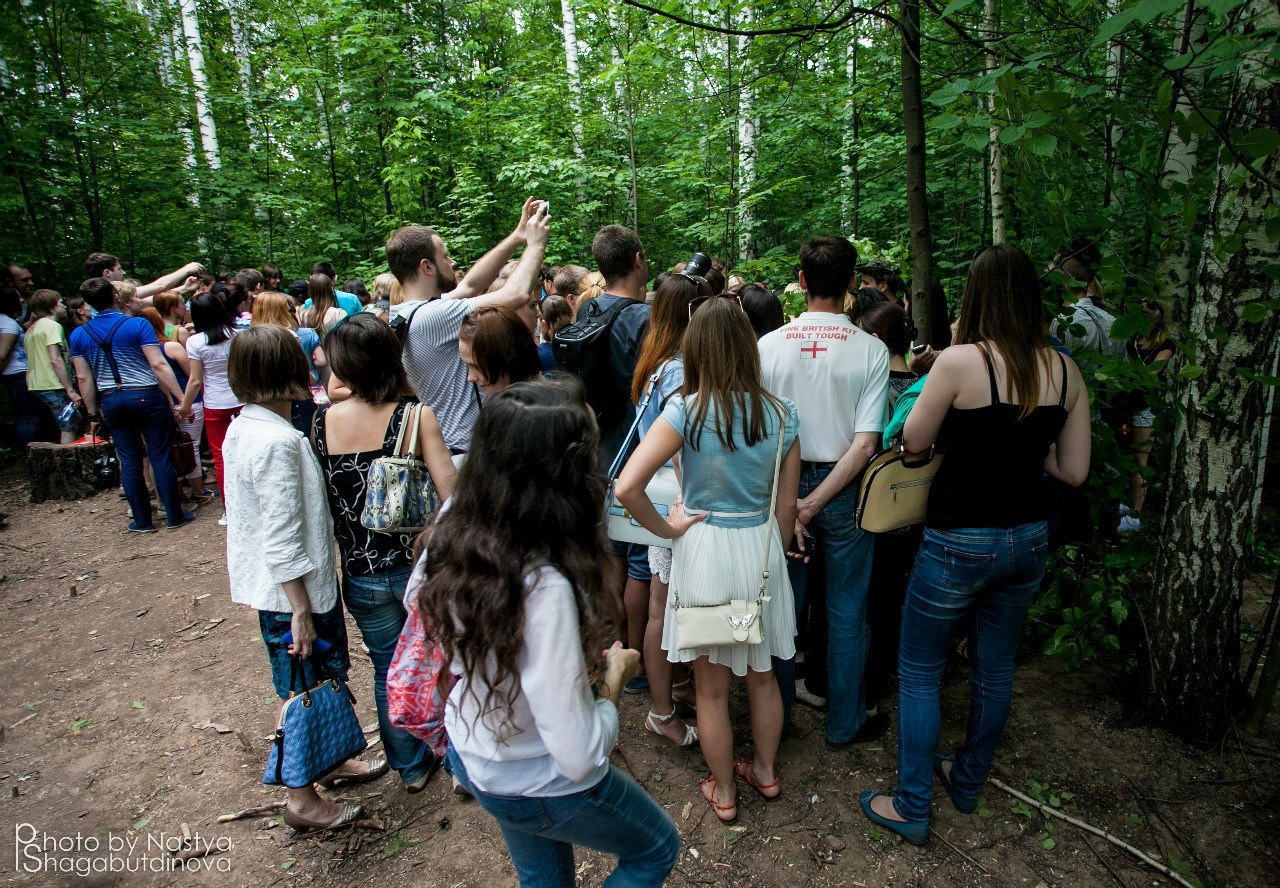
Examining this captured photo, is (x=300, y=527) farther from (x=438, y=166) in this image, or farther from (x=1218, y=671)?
(x=438, y=166)

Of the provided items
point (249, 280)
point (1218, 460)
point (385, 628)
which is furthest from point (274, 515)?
point (249, 280)

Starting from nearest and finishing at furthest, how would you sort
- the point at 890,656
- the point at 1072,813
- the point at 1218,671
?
the point at 1072,813
the point at 1218,671
the point at 890,656

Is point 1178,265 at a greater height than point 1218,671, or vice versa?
point 1178,265

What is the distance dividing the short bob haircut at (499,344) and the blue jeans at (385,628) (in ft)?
2.85

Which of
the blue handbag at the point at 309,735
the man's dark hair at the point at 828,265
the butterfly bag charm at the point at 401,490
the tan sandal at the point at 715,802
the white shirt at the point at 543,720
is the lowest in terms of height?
the tan sandal at the point at 715,802

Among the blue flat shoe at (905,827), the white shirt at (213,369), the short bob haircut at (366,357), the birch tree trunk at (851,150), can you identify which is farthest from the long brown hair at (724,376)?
the birch tree trunk at (851,150)

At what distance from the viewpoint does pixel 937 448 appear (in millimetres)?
2590

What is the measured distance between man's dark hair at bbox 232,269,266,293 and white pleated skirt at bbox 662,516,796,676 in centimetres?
701

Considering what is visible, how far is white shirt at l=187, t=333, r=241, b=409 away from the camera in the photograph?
5.71 metres

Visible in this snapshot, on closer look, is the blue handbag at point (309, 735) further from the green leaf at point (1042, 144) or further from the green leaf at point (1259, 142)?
the green leaf at point (1259, 142)

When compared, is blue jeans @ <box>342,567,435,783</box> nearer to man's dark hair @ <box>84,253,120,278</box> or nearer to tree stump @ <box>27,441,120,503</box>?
man's dark hair @ <box>84,253,120,278</box>

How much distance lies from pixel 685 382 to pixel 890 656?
72.7 inches

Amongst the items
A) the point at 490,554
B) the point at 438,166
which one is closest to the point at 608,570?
Answer: the point at 490,554

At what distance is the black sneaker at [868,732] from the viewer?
10.3ft
